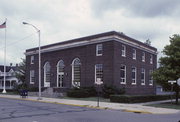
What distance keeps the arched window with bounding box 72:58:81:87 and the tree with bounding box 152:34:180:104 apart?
13585mm

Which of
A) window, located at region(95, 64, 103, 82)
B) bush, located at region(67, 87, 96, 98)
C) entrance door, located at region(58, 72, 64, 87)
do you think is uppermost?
window, located at region(95, 64, 103, 82)

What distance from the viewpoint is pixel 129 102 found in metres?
23.7

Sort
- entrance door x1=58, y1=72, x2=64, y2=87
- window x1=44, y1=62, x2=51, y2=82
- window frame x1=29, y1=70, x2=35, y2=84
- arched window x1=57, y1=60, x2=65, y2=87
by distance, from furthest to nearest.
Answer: window frame x1=29, y1=70, x2=35, y2=84, window x1=44, y1=62, x2=51, y2=82, arched window x1=57, y1=60, x2=65, y2=87, entrance door x1=58, y1=72, x2=64, y2=87

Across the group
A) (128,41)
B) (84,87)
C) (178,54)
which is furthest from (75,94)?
(178,54)

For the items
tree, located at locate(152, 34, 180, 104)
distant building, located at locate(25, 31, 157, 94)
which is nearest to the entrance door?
distant building, located at locate(25, 31, 157, 94)

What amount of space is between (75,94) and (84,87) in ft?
7.22

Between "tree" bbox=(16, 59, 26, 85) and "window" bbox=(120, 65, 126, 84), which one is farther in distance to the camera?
"tree" bbox=(16, 59, 26, 85)

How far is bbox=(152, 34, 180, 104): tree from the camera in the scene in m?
23.0

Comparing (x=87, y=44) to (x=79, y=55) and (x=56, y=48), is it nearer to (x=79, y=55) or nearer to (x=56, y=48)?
(x=79, y=55)

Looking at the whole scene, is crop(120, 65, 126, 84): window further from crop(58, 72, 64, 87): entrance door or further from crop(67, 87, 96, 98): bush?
crop(58, 72, 64, 87): entrance door

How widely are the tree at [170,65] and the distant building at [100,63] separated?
308 inches

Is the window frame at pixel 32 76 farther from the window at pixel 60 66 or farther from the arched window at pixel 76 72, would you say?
the arched window at pixel 76 72

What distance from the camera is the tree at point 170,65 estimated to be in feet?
75.4

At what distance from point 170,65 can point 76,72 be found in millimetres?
15691
